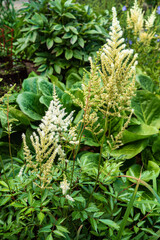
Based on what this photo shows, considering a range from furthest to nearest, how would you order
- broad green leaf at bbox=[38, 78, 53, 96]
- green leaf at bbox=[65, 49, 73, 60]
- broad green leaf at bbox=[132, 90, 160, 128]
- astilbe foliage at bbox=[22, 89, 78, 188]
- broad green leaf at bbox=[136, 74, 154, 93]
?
1. green leaf at bbox=[65, 49, 73, 60]
2. broad green leaf at bbox=[136, 74, 154, 93]
3. broad green leaf at bbox=[132, 90, 160, 128]
4. broad green leaf at bbox=[38, 78, 53, 96]
5. astilbe foliage at bbox=[22, 89, 78, 188]

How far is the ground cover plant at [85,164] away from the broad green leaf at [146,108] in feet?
0.03

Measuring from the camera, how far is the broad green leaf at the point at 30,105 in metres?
1.98

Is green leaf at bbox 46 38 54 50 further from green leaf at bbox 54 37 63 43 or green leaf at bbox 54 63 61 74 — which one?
green leaf at bbox 54 63 61 74

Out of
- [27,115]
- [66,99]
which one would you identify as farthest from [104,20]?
[27,115]

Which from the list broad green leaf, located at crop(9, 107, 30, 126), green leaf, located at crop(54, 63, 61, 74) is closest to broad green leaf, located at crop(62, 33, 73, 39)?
green leaf, located at crop(54, 63, 61, 74)

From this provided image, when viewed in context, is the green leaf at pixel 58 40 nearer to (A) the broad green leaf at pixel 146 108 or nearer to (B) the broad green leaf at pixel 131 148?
(A) the broad green leaf at pixel 146 108

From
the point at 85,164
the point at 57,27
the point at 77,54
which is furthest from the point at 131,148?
the point at 57,27

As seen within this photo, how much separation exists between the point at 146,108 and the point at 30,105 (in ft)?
4.16

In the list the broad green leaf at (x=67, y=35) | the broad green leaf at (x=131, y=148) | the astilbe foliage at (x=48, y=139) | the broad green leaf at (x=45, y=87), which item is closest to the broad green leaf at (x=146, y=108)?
the broad green leaf at (x=131, y=148)

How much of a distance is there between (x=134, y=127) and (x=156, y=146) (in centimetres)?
28

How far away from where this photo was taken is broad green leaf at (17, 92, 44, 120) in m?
1.98

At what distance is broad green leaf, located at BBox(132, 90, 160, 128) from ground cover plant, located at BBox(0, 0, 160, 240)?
0.01 metres

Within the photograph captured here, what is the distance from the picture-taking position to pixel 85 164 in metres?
1.26

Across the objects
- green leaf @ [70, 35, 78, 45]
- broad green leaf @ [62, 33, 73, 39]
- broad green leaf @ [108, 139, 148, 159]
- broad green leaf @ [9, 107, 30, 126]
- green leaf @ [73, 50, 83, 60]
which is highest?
broad green leaf @ [62, 33, 73, 39]
